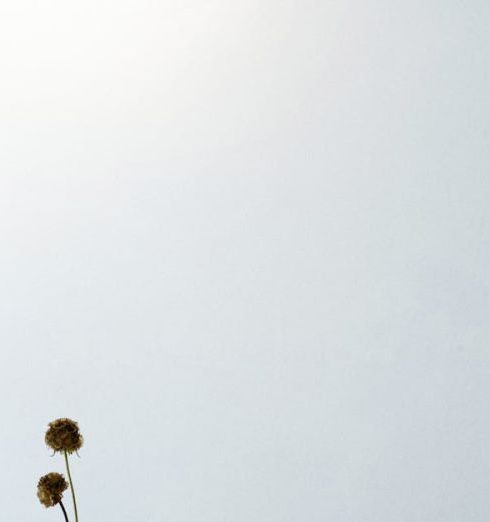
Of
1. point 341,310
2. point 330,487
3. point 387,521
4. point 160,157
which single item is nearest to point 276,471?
point 330,487

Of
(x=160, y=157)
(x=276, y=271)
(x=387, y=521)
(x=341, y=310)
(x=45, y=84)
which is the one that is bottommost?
(x=387, y=521)

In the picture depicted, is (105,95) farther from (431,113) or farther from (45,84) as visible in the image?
(431,113)

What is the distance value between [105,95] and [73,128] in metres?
0.19

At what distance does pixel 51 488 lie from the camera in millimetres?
1166

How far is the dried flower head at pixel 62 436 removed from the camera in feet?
4.09

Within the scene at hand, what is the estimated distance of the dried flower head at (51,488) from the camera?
116 centimetres

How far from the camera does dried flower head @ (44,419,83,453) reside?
4.09 ft

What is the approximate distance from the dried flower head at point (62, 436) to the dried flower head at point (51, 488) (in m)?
0.08


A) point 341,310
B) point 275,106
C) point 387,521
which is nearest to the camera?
point 387,521

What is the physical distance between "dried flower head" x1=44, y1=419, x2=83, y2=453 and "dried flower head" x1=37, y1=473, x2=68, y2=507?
0.08 metres

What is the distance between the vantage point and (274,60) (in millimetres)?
3082

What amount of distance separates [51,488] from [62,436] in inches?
4.1

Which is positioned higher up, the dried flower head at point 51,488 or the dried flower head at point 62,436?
the dried flower head at point 62,436

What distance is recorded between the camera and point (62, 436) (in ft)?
4.10
